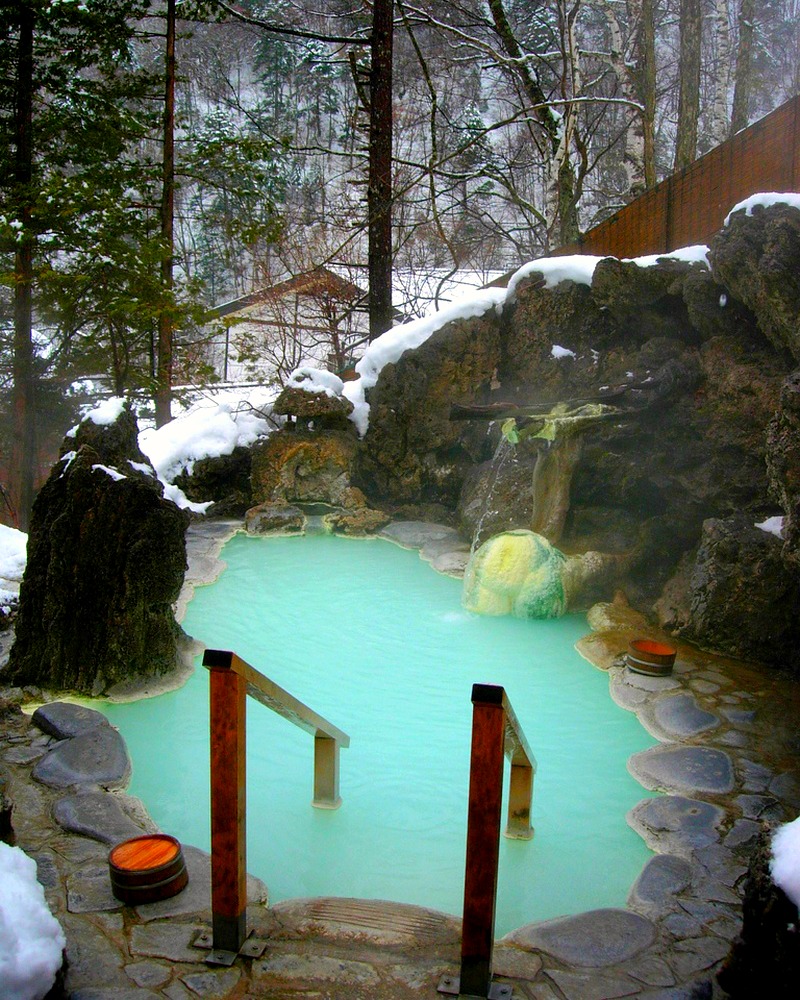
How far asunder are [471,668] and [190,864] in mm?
2753

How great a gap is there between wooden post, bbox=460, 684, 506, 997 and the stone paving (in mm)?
152

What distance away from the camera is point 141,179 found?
414 inches

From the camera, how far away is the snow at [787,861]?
184 centimetres

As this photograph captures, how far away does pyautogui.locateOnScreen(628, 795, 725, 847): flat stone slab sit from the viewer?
332 cm

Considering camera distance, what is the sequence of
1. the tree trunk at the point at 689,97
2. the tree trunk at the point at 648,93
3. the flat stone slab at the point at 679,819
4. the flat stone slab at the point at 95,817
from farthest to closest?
the tree trunk at the point at 648,93 → the tree trunk at the point at 689,97 → the flat stone slab at the point at 679,819 → the flat stone slab at the point at 95,817

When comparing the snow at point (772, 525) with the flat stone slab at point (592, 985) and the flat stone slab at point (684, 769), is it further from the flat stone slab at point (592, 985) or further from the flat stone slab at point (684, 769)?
the flat stone slab at point (592, 985)

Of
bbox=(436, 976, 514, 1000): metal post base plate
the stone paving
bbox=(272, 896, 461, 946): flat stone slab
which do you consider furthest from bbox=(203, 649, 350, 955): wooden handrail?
bbox=(436, 976, 514, 1000): metal post base plate

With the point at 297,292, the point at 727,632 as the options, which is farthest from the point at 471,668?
the point at 297,292

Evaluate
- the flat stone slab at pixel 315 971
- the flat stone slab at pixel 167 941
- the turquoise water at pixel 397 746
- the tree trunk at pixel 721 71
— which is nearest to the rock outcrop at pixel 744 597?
the turquoise water at pixel 397 746

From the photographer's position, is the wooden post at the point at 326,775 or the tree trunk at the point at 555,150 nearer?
the wooden post at the point at 326,775

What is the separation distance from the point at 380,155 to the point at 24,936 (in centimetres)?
1079

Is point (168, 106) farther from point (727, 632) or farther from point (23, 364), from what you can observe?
point (727, 632)

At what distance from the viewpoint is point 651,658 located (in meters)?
5.02

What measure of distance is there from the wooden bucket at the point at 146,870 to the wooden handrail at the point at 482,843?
40.5 inches
